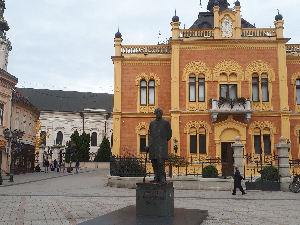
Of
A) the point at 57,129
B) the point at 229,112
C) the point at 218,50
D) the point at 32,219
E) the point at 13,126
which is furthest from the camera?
the point at 57,129

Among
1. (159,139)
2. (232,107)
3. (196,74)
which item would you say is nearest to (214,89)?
(196,74)

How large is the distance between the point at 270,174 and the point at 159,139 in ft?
37.3

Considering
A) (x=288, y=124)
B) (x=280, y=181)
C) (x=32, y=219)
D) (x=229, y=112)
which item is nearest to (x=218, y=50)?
(x=229, y=112)

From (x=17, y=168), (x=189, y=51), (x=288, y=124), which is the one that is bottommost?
(x=17, y=168)

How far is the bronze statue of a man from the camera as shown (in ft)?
31.1

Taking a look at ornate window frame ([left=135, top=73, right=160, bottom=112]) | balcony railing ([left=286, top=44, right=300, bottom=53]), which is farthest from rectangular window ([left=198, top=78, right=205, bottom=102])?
balcony railing ([left=286, top=44, right=300, bottom=53])

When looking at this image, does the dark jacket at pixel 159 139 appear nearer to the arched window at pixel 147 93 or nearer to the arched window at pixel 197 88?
the arched window at pixel 197 88

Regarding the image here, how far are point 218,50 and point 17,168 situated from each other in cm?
2272

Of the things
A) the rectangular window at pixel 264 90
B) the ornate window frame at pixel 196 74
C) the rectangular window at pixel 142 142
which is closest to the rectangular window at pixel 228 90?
the ornate window frame at pixel 196 74

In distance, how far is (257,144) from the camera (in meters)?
28.6

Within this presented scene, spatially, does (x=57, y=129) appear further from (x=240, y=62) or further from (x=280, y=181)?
(x=280, y=181)

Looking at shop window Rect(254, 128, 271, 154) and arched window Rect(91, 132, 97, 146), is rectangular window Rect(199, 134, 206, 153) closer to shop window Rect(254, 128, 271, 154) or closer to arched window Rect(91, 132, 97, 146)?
shop window Rect(254, 128, 271, 154)

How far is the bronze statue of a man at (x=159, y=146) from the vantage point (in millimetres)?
9492

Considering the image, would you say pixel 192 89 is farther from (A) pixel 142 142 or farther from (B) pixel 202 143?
(A) pixel 142 142
